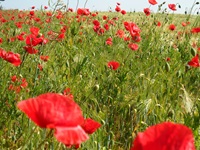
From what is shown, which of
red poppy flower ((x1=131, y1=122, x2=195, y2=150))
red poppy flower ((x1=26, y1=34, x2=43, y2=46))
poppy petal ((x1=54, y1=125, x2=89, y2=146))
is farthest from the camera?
red poppy flower ((x1=26, y1=34, x2=43, y2=46))

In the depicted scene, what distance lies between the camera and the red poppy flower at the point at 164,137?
1.57ft

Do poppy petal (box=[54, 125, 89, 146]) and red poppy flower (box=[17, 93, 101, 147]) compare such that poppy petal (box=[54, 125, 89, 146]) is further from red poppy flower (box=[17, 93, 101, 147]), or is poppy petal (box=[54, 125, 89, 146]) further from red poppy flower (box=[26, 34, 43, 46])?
red poppy flower (box=[26, 34, 43, 46])

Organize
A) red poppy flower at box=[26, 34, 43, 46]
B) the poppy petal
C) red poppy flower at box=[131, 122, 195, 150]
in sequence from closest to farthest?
red poppy flower at box=[131, 122, 195, 150] < the poppy petal < red poppy flower at box=[26, 34, 43, 46]

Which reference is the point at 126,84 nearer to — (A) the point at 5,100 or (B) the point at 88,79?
(B) the point at 88,79

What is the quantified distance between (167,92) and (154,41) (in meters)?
2.88

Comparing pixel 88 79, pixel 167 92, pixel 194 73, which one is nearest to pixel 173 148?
pixel 167 92

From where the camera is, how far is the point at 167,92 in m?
2.53

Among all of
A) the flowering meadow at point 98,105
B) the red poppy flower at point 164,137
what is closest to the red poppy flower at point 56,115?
the flowering meadow at point 98,105

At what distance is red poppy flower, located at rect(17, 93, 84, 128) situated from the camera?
24.8 inches

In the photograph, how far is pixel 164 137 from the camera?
48 centimetres

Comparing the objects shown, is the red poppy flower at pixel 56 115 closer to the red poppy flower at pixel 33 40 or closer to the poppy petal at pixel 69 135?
the poppy petal at pixel 69 135

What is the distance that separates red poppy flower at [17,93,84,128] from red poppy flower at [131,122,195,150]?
18 cm

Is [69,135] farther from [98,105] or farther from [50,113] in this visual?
[98,105]

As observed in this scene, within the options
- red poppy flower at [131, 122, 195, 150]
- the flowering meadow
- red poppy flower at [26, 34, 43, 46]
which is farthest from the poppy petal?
red poppy flower at [26, 34, 43, 46]
